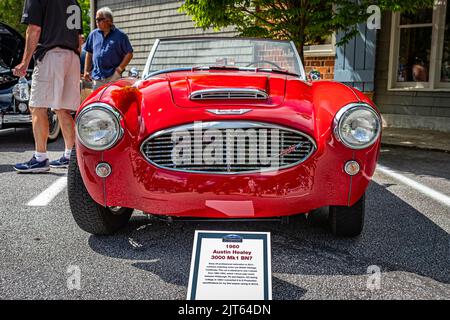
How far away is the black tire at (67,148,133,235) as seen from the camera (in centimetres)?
301

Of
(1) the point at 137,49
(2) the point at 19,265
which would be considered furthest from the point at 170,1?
(2) the point at 19,265

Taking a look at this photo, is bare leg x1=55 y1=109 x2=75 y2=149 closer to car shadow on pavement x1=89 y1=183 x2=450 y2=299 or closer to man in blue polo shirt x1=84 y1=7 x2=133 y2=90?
man in blue polo shirt x1=84 y1=7 x2=133 y2=90

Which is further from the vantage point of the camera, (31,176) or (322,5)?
(322,5)

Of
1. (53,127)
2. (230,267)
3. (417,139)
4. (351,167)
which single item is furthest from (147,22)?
(230,267)

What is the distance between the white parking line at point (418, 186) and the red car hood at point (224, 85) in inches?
73.8

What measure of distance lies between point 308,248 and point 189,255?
69 cm

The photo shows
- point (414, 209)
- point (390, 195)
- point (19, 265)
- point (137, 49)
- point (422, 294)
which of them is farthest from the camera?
point (137, 49)

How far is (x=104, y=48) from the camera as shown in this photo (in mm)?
6406

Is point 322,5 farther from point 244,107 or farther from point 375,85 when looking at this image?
point 244,107

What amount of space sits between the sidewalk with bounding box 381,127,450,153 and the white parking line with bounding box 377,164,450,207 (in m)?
1.71

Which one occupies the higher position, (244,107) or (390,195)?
(244,107)

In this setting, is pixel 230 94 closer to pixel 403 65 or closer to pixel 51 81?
pixel 51 81

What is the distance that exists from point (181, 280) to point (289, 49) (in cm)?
234

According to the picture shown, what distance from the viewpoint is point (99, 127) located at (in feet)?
9.00
